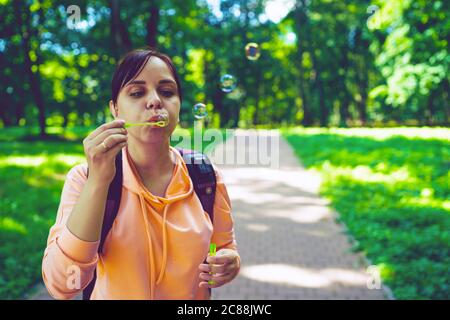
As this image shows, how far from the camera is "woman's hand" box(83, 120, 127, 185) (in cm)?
132

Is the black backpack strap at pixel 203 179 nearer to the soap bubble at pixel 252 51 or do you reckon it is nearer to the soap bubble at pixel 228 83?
the soap bubble at pixel 228 83

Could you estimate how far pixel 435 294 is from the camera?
4.23 meters

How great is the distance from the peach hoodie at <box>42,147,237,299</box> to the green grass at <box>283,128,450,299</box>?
3372mm

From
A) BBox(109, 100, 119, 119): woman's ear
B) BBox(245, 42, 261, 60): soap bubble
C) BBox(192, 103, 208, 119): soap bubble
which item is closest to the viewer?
BBox(109, 100, 119, 119): woman's ear

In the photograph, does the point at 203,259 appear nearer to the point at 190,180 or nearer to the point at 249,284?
the point at 190,180

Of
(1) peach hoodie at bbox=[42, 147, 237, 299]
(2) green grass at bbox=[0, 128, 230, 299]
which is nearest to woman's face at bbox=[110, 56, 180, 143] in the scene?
(1) peach hoodie at bbox=[42, 147, 237, 299]

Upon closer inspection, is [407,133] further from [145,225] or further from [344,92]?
[344,92]

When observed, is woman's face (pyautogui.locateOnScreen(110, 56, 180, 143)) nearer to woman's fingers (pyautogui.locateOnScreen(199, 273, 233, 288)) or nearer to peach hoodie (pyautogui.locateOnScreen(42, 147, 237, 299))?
peach hoodie (pyautogui.locateOnScreen(42, 147, 237, 299))

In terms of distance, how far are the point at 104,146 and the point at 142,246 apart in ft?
1.32

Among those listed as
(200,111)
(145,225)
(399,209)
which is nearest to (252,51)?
(200,111)

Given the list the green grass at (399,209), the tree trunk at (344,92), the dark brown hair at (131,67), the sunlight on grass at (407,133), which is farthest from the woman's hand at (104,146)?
the tree trunk at (344,92)

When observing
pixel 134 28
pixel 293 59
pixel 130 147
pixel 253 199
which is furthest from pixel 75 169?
pixel 293 59

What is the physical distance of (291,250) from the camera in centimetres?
597

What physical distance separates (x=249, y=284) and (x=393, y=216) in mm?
3311
